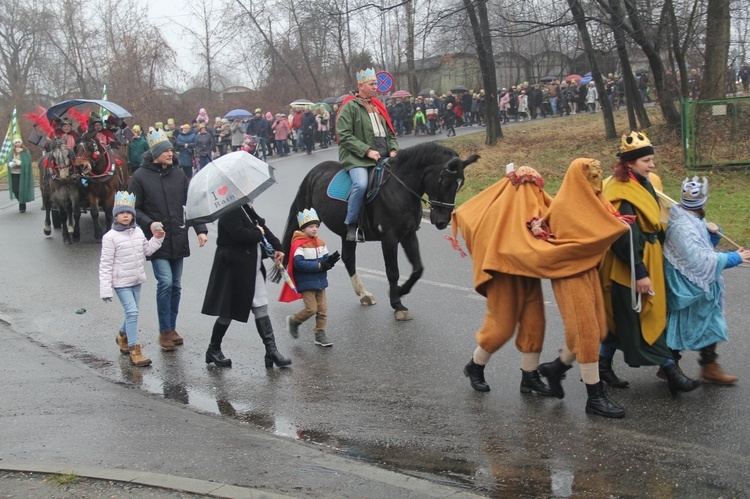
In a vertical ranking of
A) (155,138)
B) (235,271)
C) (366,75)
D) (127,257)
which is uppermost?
(366,75)

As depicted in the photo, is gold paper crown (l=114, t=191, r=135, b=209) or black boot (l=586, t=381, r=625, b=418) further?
gold paper crown (l=114, t=191, r=135, b=209)

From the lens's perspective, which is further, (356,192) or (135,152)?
(135,152)

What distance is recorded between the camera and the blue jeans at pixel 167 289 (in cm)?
874

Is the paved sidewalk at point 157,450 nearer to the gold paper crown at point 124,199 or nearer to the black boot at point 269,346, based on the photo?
the black boot at point 269,346

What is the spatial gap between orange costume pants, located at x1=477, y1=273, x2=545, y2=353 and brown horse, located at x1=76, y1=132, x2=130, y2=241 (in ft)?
37.4

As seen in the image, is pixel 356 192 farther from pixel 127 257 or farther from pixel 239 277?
pixel 127 257

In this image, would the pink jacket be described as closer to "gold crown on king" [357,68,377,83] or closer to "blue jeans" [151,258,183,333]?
"blue jeans" [151,258,183,333]

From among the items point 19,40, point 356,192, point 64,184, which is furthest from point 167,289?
point 19,40

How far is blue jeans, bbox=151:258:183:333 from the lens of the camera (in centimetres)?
874

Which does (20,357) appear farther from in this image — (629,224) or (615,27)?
(615,27)

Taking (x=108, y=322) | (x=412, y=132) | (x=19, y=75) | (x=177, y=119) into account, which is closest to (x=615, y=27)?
(x=108, y=322)

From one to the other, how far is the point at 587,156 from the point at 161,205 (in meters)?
15.7

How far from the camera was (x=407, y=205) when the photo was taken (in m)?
10.1

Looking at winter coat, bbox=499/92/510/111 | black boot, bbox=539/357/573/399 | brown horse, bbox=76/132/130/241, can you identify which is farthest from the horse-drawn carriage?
winter coat, bbox=499/92/510/111
